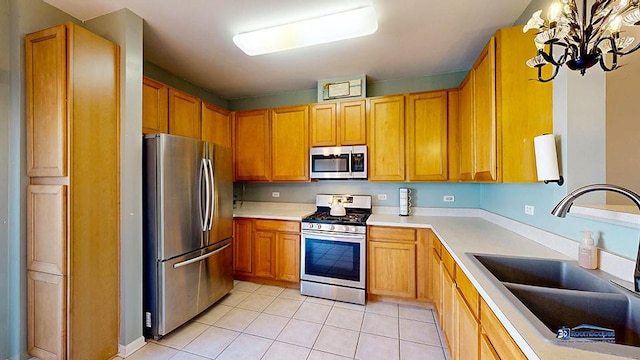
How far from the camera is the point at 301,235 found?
2867 mm

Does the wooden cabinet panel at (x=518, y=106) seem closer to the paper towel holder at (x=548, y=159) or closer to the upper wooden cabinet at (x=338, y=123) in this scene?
the paper towel holder at (x=548, y=159)

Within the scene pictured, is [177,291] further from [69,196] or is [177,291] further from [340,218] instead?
[340,218]

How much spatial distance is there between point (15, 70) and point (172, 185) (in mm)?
1265

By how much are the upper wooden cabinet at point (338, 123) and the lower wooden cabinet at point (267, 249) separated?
1135 mm

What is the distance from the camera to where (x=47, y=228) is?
1637mm

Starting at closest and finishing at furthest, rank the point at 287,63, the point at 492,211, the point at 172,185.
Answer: the point at 172,185, the point at 492,211, the point at 287,63


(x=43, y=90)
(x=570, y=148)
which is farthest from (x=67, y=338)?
(x=570, y=148)

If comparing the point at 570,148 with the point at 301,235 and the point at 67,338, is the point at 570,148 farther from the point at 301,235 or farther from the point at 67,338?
the point at 67,338

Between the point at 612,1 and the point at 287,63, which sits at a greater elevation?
the point at 287,63

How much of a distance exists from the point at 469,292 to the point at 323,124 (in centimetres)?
236

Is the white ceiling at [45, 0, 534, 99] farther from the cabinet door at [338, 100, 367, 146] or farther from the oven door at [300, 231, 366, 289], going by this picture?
the oven door at [300, 231, 366, 289]

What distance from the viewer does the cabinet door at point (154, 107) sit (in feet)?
7.37

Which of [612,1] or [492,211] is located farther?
[492,211]

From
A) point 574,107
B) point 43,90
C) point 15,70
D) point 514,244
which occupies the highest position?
point 15,70
